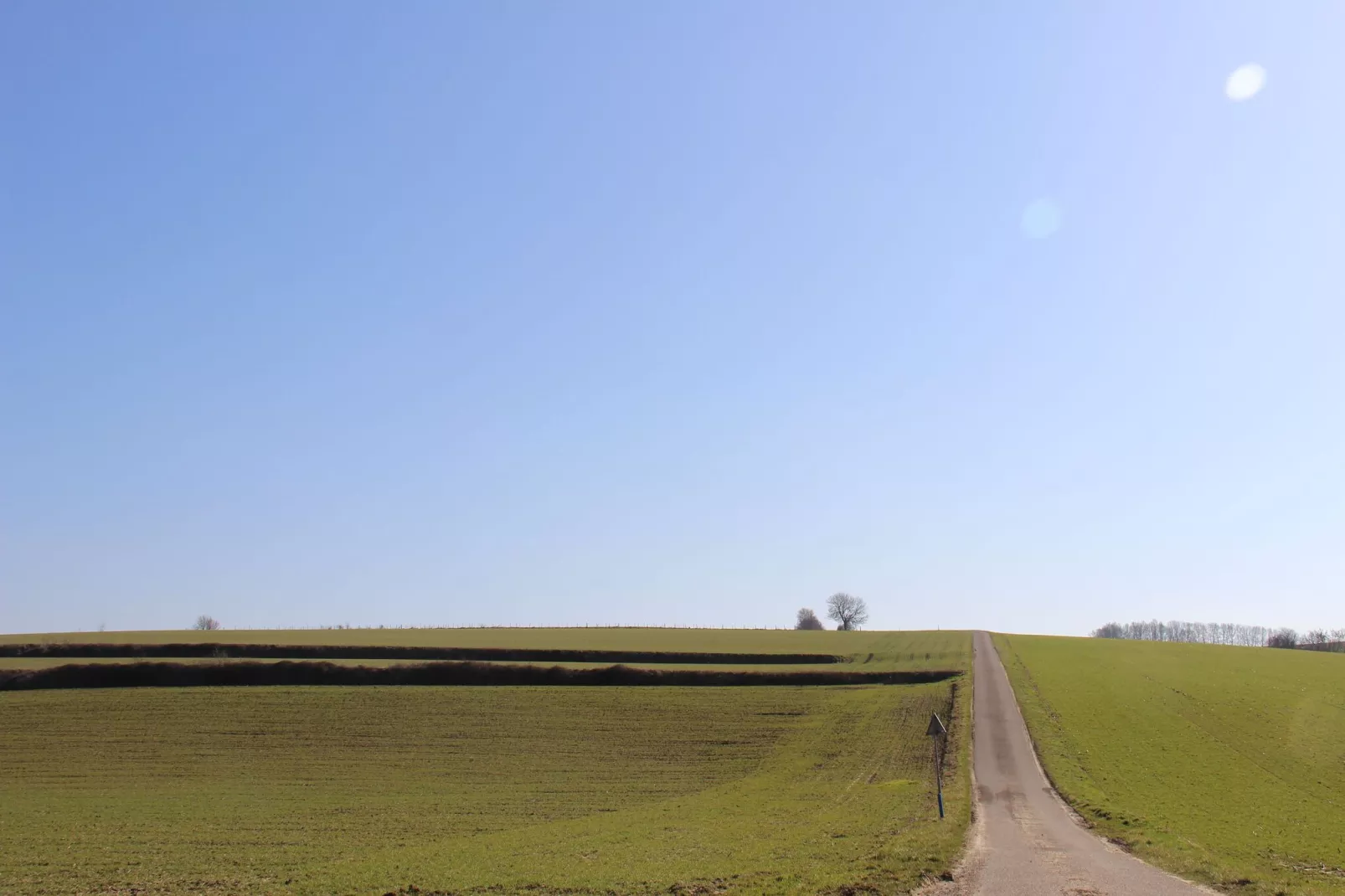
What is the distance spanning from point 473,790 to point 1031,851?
78.5ft

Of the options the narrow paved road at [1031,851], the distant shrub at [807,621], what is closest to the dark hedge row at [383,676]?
the narrow paved road at [1031,851]

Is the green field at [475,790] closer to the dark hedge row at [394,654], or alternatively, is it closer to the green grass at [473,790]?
the green grass at [473,790]

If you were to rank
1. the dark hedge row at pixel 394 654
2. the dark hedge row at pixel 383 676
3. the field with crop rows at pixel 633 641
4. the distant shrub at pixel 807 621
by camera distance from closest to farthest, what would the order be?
the dark hedge row at pixel 383 676 → the dark hedge row at pixel 394 654 → the field with crop rows at pixel 633 641 → the distant shrub at pixel 807 621

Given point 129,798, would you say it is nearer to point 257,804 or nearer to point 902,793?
point 257,804

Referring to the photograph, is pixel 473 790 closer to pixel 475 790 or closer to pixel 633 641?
pixel 475 790

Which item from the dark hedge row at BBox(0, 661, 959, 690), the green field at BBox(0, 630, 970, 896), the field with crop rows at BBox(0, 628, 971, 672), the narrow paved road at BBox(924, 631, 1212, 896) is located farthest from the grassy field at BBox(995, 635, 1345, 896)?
the dark hedge row at BBox(0, 661, 959, 690)

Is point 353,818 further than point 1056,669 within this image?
No

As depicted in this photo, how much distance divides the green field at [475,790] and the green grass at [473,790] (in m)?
0.16

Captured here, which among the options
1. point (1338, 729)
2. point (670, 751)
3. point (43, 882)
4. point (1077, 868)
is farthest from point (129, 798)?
point (1338, 729)

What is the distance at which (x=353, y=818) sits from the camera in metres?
32.6

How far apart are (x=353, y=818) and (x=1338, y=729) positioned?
50641 millimetres

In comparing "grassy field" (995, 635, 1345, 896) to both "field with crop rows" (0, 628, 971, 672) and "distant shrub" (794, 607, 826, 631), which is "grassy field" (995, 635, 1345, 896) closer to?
"field with crop rows" (0, 628, 971, 672)

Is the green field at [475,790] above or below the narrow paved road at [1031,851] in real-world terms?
below

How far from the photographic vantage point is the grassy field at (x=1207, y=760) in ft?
78.2
